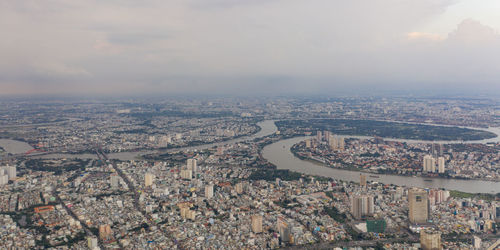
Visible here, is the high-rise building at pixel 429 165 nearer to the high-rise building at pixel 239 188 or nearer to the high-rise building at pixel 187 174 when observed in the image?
the high-rise building at pixel 239 188

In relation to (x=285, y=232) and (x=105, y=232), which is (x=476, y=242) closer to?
(x=285, y=232)

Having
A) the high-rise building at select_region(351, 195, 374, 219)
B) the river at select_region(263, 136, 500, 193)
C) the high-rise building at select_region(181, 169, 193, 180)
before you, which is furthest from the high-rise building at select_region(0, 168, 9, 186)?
the high-rise building at select_region(351, 195, 374, 219)

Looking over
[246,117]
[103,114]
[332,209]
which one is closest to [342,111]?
[246,117]

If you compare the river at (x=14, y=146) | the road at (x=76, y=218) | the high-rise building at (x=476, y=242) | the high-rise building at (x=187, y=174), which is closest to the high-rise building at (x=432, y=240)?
the high-rise building at (x=476, y=242)

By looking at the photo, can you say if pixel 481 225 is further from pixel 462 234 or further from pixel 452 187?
pixel 452 187

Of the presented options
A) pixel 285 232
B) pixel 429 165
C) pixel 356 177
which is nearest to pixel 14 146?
pixel 356 177

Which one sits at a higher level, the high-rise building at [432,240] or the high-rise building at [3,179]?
the high-rise building at [3,179]

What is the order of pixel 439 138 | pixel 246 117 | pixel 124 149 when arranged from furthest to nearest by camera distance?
pixel 246 117 → pixel 439 138 → pixel 124 149

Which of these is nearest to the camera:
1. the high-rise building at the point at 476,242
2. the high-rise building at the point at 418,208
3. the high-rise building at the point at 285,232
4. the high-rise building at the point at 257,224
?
the high-rise building at the point at 476,242
